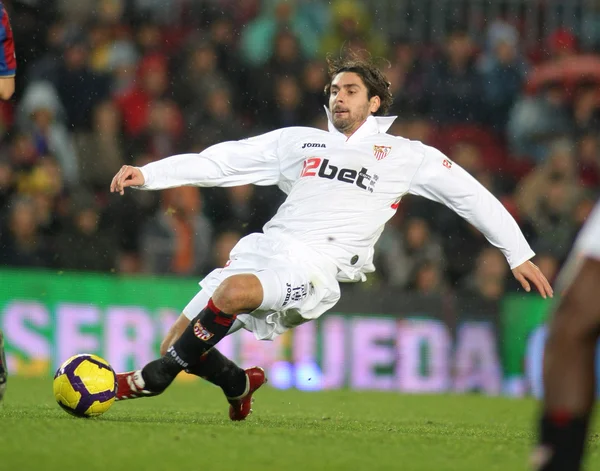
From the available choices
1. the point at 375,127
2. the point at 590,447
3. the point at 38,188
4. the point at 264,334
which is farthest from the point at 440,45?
the point at 590,447

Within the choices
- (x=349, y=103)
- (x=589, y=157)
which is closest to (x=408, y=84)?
(x=589, y=157)

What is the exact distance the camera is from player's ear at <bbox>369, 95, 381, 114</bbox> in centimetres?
700

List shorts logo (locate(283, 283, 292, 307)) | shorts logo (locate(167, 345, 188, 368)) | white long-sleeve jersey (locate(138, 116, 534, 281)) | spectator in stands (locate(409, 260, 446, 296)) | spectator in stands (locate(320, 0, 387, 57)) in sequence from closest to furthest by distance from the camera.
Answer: shorts logo (locate(167, 345, 188, 368))
shorts logo (locate(283, 283, 292, 307))
white long-sleeve jersey (locate(138, 116, 534, 281))
spectator in stands (locate(409, 260, 446, 296))
spectator in stands (locate(320, 0, 387, 57))

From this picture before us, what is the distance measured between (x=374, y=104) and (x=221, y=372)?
6.50 feet

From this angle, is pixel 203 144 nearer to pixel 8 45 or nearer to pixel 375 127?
pixel 375 127

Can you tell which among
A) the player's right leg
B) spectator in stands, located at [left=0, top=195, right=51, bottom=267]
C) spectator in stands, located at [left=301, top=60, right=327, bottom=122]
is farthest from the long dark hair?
spectator in stands, located at [left=301, top=60, right=327, bottom=122]

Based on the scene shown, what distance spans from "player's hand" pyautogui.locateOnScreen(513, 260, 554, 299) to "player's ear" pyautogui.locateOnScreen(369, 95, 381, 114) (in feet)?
4.41

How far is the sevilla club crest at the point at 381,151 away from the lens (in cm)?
659

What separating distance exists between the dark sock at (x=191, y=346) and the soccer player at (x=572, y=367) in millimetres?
2675

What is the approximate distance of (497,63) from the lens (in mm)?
13414

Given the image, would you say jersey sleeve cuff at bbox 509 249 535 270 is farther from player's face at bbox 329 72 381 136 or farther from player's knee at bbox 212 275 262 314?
player's knee at bbox 212 275 262 314

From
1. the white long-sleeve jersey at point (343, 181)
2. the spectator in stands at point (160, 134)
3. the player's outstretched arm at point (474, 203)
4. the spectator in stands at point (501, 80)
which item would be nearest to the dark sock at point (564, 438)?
the white long-sleeve jersey at point (343, 181)

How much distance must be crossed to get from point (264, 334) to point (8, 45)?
6.84 feet

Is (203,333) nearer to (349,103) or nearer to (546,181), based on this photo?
(349,103)
